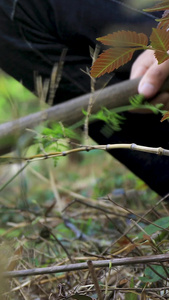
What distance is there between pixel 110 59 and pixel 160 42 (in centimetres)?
8

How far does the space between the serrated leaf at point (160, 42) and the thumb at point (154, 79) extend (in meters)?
0.44

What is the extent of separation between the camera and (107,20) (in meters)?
1.49

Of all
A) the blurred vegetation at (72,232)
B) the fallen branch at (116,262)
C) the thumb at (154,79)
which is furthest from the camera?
the thumb at (154,79)

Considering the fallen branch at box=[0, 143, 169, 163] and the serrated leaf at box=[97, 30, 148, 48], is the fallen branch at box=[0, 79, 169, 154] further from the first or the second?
the serrated leaf at box=[97, 30, 148, 48]

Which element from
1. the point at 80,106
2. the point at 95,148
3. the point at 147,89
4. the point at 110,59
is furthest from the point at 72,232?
the point at 110,59

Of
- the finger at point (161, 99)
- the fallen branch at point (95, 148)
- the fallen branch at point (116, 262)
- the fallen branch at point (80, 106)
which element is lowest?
the fallen branch at point (116, 262)

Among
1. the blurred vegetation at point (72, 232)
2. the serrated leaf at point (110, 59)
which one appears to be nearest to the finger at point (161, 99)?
the blurred vegetation at point (72, 232)

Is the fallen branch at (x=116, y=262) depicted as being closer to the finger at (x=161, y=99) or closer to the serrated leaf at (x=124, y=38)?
the serrated leaf at (x=124, y=38)

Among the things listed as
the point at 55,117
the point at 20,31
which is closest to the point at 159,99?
the point at 55,117

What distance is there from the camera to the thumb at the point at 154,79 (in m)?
0.99

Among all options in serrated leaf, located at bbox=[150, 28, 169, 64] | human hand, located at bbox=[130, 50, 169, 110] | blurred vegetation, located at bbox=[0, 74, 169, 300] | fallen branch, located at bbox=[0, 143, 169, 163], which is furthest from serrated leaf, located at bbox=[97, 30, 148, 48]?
human hand, located at bbox=[130, 50, 169, 110]

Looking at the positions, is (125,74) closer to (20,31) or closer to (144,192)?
(20,31)

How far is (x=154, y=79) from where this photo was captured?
100 centimetres

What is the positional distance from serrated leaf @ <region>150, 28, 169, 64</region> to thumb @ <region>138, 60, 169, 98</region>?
442mm
